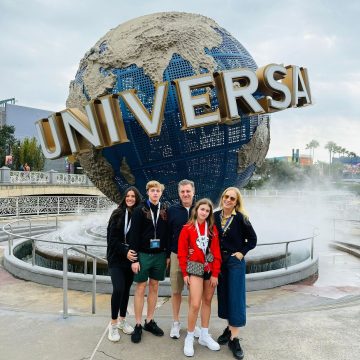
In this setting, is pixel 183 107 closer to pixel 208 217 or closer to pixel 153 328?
pixel 208 217

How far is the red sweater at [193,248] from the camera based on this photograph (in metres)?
3.19

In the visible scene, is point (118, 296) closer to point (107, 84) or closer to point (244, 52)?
point (107, 84)

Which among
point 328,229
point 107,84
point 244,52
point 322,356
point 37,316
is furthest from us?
point 328,229

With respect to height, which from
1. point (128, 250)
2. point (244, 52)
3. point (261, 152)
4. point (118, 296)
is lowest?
point (118, 296)

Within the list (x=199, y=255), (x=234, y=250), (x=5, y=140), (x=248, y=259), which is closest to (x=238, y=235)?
(x=234, y=250)

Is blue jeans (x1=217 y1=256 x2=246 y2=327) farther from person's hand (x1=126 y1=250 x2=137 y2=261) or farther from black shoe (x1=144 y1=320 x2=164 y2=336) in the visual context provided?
person's hand (x1=126 y1=250 x2=137 y2=261)

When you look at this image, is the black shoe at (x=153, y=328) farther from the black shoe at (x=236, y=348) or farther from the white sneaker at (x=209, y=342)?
the black shoe at (x=236, y=348)

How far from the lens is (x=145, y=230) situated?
3.44 m

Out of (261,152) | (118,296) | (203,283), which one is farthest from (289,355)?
(261,152)

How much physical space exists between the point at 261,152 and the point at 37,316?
16.3ft

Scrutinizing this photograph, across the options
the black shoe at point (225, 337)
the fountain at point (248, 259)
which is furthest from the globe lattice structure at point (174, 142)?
the black shoe at point (225, 337)

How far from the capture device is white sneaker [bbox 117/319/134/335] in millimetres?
3474

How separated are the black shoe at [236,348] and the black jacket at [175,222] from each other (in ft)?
2.84

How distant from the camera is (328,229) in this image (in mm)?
13078
